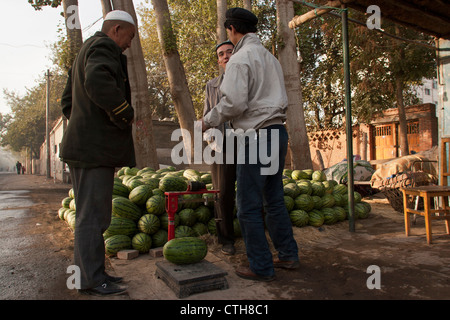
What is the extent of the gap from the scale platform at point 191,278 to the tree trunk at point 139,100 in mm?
5831

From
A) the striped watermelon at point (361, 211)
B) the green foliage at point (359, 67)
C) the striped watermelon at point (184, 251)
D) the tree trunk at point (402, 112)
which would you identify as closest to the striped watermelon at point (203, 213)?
the striped watermelon at point (184, 251)

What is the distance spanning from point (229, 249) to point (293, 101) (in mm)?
5858

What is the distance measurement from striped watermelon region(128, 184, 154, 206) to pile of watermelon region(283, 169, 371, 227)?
201 centimetres

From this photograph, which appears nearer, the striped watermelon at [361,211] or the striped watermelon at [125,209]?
the striped watermelon at [125,209]

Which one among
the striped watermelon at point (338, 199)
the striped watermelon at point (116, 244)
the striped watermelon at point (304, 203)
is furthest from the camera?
the striped watermelon at point (338, 199)

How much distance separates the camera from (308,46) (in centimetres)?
2022

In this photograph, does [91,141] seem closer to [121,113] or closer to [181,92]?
[121,113]

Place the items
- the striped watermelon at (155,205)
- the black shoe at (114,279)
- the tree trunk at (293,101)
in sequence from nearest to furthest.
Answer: the black shoe at (114,279) < the striped watermelon at (155,205) < the tree trunk at (293,101)

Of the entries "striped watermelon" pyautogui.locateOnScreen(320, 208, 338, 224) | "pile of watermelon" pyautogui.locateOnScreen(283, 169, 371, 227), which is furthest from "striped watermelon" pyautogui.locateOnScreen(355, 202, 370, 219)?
"striped watermelon" pyautogui.locateOnScreen(320, 208, 338, 224)

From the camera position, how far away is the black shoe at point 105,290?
2.58 metres

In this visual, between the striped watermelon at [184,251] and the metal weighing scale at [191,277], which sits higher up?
the striped watermelon at [184,251]

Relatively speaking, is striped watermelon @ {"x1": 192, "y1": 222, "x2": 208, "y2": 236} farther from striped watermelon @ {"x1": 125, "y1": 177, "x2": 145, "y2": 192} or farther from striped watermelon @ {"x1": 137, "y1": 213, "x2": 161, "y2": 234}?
striped watermelon @ {"x1": 125, "y1": 177, "x2": 145, "y2": 192}

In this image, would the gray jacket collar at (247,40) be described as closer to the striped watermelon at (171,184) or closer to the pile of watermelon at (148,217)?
the pile of watermelon at (148,217)
